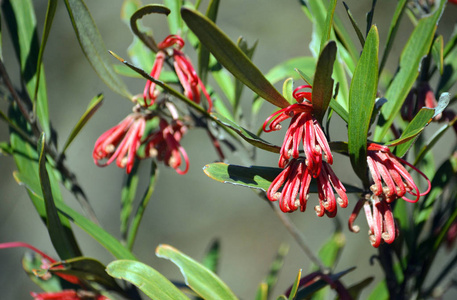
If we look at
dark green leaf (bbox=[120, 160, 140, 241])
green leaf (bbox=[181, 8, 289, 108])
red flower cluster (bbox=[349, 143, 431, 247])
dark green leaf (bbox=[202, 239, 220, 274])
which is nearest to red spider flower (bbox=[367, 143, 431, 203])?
red flower cluster (bbox=[349, 143, 431, 247])

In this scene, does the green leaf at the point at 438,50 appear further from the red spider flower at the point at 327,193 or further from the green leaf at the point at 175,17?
the green leaf at the point at 175,17

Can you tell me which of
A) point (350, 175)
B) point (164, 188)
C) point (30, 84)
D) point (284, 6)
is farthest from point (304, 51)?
point (30, 84)

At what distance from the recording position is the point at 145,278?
572 mm

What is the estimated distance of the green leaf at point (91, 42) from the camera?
56cm

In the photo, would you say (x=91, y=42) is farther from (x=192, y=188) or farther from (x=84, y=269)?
(x=192, y=188)

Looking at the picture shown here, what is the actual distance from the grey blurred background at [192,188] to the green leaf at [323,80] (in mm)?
1839

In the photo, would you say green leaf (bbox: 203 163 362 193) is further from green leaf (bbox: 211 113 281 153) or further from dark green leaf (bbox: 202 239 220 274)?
dark green leaf (bbox: 202 239 220 274)

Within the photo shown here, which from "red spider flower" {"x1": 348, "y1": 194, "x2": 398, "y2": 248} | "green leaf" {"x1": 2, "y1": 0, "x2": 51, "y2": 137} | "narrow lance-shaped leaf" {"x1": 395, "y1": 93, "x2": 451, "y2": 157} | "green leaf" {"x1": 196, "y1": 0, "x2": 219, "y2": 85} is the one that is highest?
"green leaf" {"x1": 2, "y1": 0, "x2": 51, "y2": 137}

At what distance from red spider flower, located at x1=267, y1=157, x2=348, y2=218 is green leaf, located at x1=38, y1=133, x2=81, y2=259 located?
26 cm

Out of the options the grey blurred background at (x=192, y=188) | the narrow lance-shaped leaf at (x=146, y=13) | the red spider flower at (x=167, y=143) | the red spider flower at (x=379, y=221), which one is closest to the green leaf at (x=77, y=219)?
the red spider flower at (x=167, y=143)

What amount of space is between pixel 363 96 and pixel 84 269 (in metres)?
0.41

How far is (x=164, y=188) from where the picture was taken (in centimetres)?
239

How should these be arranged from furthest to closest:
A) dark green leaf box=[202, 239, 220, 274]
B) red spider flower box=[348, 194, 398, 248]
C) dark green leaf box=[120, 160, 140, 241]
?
dark green leaf box=[202, 239, 220, 274], dark green leaf box=[120, 160, 140, 241], red spider flower box=[348, 194, 398, 248]

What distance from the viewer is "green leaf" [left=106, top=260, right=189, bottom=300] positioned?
0.57 m
